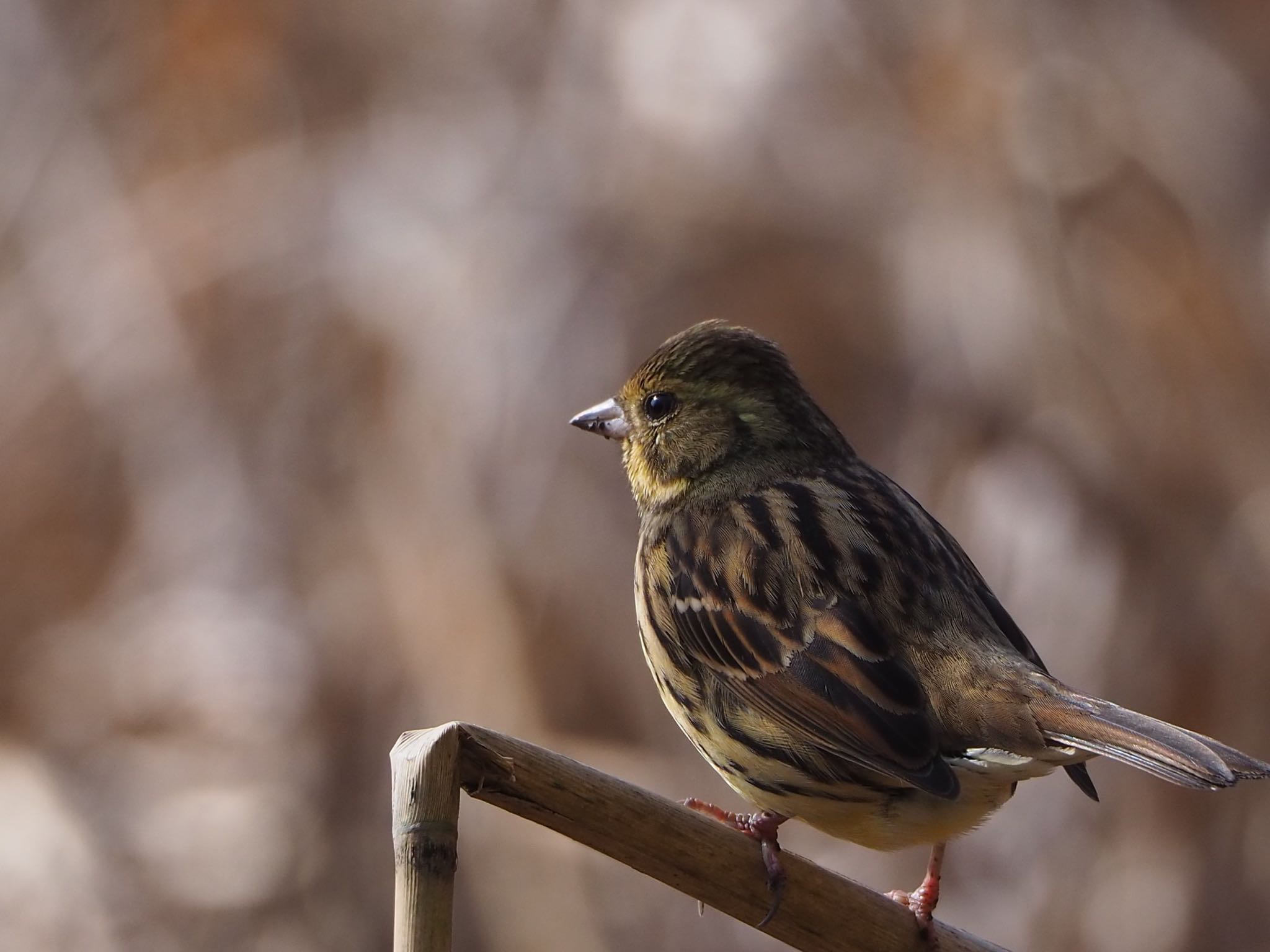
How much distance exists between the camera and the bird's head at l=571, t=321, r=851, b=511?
309cm

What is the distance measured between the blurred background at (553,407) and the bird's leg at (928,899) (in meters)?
1.40

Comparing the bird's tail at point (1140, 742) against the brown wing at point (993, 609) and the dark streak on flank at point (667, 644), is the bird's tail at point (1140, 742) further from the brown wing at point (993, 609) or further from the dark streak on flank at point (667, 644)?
the dark streak on flank at point (667, 644)

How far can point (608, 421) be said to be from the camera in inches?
126

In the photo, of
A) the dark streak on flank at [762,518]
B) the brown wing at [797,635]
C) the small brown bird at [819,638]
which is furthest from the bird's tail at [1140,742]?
the dark streak on flank at [762,518]

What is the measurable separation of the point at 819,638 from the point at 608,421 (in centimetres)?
77

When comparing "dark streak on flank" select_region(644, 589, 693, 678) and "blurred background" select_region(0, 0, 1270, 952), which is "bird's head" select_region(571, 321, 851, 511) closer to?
"dark streak on flank" select_region(644, 589, 693, 678)

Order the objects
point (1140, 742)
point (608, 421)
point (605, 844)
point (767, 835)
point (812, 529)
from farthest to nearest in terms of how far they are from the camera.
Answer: point (608, 421) → point (812, 529) → point (767, 835) → point (1140, 742) → point (605, 844)

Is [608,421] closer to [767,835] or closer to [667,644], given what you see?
[667,644]

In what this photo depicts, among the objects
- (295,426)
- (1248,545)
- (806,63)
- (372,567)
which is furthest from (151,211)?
(1248,545)

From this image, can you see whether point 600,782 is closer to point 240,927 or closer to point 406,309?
point 240,927

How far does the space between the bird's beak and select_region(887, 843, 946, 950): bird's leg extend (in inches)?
39.8

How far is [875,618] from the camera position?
2641 mm

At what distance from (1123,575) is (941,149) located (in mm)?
1427

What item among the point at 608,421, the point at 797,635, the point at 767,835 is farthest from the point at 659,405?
the point at 767,835
